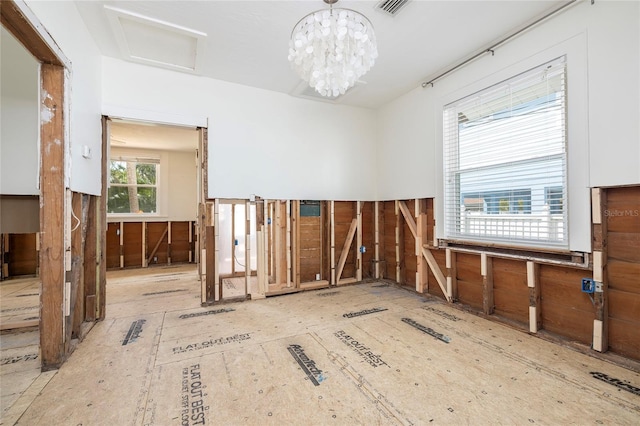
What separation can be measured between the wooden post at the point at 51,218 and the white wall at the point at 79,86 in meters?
0.13

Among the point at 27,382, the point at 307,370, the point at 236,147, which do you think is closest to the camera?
the point at 27,382

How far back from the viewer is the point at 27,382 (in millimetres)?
1937

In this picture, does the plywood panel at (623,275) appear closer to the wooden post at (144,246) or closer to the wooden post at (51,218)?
the wooden post at (51,218)

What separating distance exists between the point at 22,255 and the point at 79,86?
187 inches

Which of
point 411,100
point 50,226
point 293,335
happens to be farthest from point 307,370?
point 411,100

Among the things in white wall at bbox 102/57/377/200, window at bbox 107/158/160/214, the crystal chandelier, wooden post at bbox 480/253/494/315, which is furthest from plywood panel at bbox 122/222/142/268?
wooden post at bbox 480/253/494/315

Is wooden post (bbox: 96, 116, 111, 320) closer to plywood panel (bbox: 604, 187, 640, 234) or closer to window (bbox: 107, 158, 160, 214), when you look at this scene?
window (bbox: 107, 158, 160, 214)

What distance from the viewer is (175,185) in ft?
23.0

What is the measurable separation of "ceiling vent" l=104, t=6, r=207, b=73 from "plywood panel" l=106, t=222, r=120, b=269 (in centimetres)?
438

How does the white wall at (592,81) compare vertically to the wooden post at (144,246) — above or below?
above

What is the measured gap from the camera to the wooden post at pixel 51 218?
207 cm

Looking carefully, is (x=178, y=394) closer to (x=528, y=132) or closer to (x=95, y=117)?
(x=95, y=117)

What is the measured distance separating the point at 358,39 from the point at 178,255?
258 inches

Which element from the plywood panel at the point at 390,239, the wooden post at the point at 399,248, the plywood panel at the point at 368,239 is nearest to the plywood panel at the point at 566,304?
the wooden post at the point at 399,248
